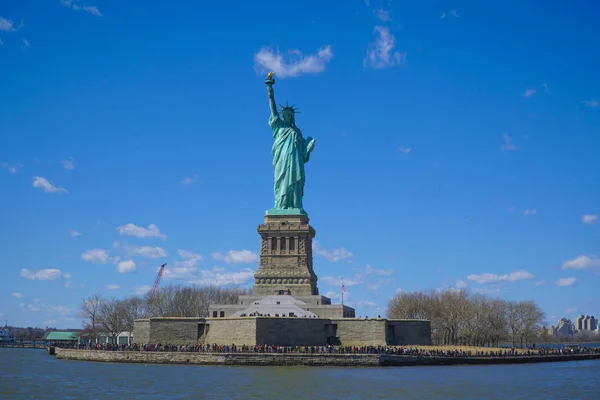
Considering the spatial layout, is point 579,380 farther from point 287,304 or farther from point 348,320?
point 287,304

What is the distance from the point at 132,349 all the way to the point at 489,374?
2945 centimetres

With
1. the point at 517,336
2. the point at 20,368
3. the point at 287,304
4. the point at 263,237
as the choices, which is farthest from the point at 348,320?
the point at 517,336

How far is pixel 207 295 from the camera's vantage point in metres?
103

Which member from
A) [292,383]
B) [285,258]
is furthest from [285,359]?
[285,258]

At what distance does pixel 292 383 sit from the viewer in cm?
4600

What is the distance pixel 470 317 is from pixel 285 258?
2661cm

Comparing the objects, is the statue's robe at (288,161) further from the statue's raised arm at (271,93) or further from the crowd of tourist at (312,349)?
the crowd of tourist at (312,349)

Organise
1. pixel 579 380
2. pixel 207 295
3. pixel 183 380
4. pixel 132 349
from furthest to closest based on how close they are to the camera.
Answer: pixel 207 295, pixel 132 349, pixel 579 380, pixel 183 380

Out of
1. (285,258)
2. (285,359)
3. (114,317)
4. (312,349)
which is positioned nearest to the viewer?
(285,359)

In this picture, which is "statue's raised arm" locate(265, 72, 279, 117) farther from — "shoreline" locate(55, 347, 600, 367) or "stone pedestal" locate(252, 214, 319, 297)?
"shoreline" locate(55, 347, 600, 367)

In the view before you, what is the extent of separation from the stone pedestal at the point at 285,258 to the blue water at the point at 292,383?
2008cm

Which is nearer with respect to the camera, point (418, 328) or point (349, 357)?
point (349, 357)

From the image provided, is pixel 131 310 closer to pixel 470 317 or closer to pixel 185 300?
pixel 185 300

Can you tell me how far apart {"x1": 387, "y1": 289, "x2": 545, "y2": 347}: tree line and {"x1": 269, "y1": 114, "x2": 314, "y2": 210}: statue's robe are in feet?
74.3
